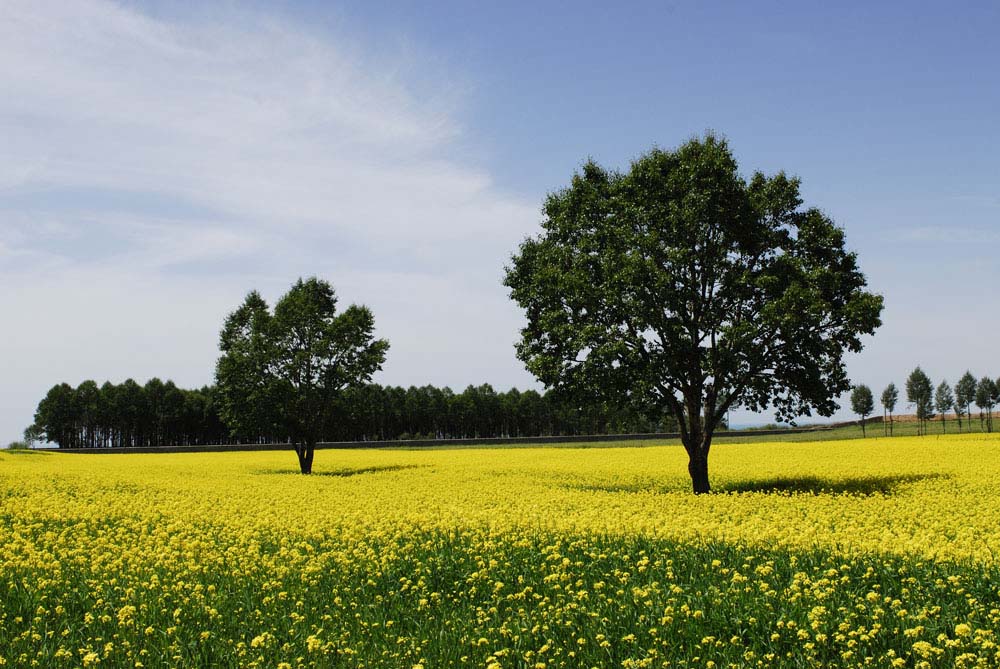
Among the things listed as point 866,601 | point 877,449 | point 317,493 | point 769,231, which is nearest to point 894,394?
point 877,449

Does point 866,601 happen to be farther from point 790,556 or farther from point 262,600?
point 262,600

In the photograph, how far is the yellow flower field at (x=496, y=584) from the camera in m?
8.73

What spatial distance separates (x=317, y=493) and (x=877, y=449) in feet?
136


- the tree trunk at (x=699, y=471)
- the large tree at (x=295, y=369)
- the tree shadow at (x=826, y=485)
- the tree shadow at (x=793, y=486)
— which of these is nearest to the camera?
the tree shadow at (x=826, y=485)

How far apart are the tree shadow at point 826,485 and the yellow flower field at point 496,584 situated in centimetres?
450

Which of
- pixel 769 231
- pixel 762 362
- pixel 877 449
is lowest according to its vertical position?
pixel 877 449

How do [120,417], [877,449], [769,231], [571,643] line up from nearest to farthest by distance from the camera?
[571,643] → [769,231] → [877,449] → [120,417]

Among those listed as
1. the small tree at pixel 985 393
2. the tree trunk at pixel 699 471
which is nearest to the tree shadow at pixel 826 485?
the tree trunk at pixel 699 471

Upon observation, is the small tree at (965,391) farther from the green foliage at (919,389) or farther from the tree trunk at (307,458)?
the tree trunk at (307,458)

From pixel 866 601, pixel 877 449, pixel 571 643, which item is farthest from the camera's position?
pixel 877 449

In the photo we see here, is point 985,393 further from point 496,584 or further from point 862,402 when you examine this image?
point 496,584

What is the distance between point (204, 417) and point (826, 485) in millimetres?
124270

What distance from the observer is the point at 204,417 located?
134m

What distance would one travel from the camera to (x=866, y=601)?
976 centimetres
